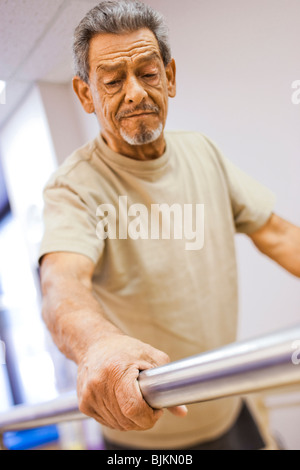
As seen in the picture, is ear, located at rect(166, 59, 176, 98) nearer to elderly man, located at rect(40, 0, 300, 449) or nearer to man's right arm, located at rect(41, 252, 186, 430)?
elderly man, located at rect(40, 0, 300, 449)

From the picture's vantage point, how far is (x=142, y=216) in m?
0.49

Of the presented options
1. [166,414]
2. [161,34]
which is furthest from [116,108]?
[166,414]

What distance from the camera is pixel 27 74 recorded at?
518 millimetres

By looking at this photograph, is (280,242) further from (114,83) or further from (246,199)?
(114,83)

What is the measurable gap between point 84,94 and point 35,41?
0.32 feet

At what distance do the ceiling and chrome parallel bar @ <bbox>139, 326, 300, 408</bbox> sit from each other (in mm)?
308

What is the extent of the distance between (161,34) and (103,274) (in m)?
0.23

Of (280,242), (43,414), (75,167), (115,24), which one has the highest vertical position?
(115,24)

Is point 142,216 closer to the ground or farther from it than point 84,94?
closer to the ground

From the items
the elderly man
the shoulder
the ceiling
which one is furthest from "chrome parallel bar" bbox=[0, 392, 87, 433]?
the ceiling

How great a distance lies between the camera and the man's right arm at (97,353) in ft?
1.08

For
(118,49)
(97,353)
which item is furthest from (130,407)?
(118,49)

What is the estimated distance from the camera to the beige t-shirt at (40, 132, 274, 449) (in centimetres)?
47

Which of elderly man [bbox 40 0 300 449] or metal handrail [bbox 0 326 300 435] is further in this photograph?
elderly man [bbox 40 0 300 449]
